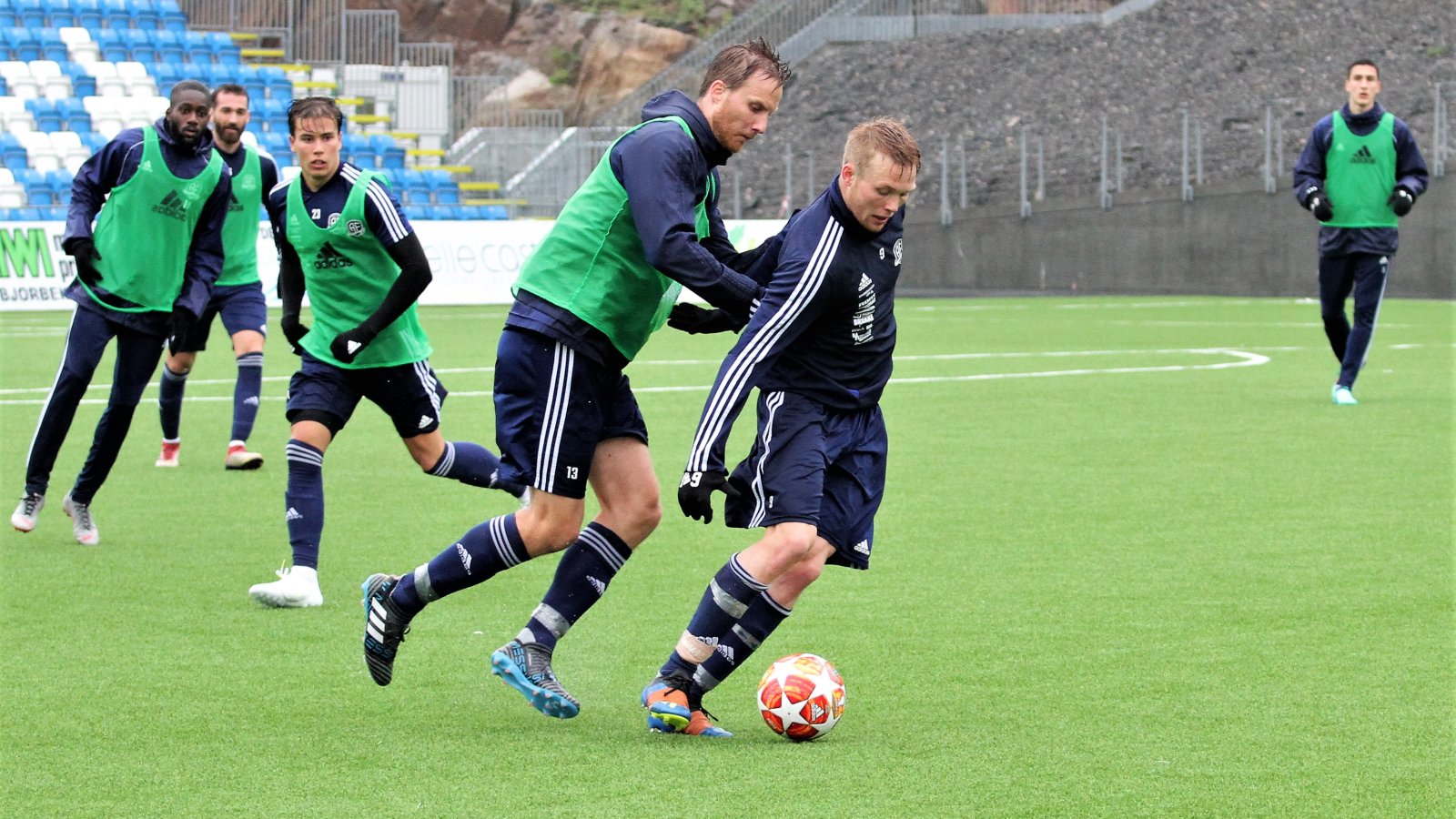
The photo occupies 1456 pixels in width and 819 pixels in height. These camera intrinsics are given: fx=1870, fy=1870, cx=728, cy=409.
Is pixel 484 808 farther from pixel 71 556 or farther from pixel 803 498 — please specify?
pixel 71 556

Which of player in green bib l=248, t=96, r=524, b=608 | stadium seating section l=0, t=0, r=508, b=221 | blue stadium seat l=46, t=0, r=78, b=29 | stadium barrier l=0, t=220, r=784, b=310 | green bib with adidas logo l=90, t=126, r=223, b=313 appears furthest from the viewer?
blue stadium seat l=46, t=0, r=78, b=29

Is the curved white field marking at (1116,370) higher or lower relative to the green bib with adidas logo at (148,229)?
lower

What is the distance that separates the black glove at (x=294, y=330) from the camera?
7230 mm

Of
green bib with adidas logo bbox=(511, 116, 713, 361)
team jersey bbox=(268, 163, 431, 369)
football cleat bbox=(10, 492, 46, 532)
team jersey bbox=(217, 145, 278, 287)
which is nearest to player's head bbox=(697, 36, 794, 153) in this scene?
green bib with adidas logo bbox=(511, 116, 713, 361)

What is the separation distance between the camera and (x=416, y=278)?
674 cm

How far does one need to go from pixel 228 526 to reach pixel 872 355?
4.39 m

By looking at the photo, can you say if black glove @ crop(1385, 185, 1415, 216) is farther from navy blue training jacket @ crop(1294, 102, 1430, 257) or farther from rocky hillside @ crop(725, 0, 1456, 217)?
rocky hillside @ crop(725, 0, 1456, 217)

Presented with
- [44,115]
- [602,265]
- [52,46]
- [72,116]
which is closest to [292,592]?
[602,265]

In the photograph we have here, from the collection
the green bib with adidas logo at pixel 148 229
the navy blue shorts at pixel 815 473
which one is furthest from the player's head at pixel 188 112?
the navy blue shorts at pixel 815 473

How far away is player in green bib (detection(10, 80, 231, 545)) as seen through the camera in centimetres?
790

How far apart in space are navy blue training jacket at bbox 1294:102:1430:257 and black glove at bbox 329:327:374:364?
8.12 m

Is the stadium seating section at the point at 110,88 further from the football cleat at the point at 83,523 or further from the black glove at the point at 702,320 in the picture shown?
the black glove at the point at 702,320

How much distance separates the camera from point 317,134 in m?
6.76

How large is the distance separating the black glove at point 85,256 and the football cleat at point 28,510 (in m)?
0.96
